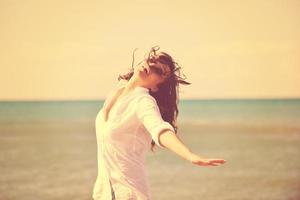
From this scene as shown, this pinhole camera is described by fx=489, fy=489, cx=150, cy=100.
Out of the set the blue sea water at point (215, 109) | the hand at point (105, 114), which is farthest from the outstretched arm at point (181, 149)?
the blue sea water at point (215, 109)

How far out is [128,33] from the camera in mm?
2645

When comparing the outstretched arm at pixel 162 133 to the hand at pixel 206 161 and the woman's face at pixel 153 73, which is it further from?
the woman's face at pixel 153 73

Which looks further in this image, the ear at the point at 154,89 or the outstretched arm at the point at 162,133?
the ear at the point at 154,89

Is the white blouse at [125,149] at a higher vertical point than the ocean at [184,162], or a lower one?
higher

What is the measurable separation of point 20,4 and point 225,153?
1.44 meters

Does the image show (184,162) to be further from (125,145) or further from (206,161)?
(206,161)

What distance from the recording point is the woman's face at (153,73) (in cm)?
146

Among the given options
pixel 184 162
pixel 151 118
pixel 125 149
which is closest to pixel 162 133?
pixel 151 118

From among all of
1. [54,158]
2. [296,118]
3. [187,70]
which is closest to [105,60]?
[187,70]

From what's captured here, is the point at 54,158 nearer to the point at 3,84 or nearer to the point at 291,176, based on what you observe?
the point at 3,84

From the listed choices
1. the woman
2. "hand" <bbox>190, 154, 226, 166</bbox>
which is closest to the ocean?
the woman

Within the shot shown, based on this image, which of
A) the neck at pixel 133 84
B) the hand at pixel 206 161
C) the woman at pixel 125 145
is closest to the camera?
the hand at pixel 206 161

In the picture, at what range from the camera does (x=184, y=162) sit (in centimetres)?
305

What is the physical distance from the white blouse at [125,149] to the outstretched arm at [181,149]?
4.4 inches
